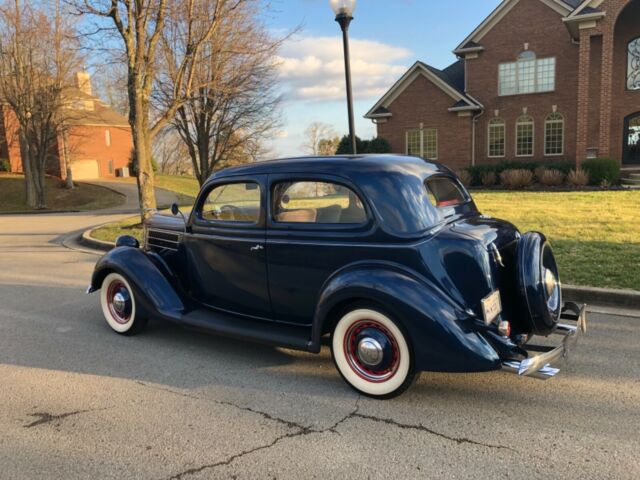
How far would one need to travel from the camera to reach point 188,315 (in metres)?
4.61

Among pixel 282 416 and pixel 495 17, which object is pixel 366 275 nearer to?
pixel 282 416

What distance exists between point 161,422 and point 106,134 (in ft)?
142

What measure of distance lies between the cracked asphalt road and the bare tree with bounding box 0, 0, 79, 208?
20490mm

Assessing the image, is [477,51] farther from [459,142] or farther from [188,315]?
[188,315]

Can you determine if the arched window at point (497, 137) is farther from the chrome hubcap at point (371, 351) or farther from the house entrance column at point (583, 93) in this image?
the chrome hubcap at point (371, 351)

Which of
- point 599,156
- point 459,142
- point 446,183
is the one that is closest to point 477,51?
point 459,142

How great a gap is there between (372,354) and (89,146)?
42.7 metres

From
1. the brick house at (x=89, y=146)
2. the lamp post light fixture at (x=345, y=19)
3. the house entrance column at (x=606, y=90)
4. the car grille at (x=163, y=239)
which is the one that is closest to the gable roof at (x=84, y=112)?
the brick house at (x=89, y=146)

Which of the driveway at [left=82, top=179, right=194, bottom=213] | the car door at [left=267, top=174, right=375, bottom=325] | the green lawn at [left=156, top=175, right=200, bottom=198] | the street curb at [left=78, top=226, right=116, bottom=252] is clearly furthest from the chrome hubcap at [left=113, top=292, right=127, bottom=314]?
the green lawn at [left=156, top=175, right=200, bottom=198]

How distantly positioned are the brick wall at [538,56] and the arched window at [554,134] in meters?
0.19

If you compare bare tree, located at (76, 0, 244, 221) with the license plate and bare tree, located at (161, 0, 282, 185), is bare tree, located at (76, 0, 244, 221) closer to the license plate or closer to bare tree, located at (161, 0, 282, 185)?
bare tree, located at (161, 0, 282, 185)

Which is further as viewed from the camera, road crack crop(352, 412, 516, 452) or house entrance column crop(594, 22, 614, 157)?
house entrance column crop(594, 22, 614, 157)

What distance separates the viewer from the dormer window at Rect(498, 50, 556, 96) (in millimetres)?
24016

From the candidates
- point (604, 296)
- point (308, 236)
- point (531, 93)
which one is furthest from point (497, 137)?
point (308, 236)
